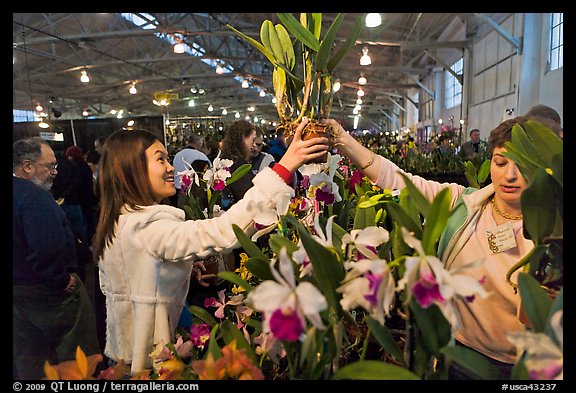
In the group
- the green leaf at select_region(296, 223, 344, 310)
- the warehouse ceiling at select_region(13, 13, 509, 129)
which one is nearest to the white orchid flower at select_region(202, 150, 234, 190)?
the warehouse ceiling at select_region(13, 13, 509, 129)

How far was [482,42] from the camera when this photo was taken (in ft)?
27.0

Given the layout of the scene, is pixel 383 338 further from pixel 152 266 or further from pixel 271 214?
pixel 152 266

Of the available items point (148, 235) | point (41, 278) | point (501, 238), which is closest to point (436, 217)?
point (501, 238)

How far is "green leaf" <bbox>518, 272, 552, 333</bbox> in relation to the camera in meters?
0.51

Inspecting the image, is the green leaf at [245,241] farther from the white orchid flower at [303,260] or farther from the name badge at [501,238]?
the name badge at [501,238]

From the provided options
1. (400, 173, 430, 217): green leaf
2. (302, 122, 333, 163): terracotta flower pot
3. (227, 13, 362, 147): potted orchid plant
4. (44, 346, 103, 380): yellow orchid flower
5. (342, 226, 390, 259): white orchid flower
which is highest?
(227, 13, 362, 147): potted orchid plant

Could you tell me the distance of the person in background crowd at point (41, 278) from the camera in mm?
631

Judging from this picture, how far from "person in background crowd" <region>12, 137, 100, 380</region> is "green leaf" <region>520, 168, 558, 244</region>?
642mm

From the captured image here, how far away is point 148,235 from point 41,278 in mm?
232

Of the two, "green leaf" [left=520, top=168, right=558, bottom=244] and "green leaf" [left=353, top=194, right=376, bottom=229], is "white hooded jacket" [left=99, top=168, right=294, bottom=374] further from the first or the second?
"green leaf" [left=520, top=168, right=558, bottom=244]

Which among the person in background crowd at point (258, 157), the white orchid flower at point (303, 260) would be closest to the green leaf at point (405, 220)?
the white orchid flower at point (303, 260)
